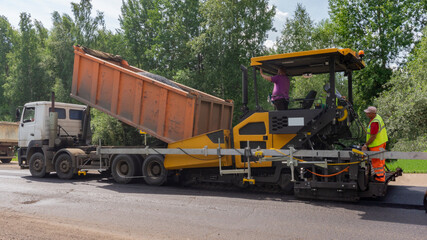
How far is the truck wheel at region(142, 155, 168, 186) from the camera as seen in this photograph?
8516mm

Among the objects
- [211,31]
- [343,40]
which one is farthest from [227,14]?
[343,40]

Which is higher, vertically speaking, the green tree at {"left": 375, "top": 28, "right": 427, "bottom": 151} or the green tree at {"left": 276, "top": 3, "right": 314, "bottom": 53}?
the green tree at {"left": 276, "top": 3, "right": 314, "bottom": 53}

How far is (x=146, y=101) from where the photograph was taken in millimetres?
8758

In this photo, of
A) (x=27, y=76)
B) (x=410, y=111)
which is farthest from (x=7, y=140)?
(x=410, y=111)

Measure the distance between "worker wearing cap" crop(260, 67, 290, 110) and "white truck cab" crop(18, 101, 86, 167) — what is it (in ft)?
22.4

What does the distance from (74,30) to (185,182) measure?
3153cm

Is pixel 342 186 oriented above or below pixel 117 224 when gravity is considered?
above

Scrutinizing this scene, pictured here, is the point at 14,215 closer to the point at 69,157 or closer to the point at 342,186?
the point at 69,157

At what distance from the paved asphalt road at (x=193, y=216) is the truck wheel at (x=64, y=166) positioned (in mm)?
2095

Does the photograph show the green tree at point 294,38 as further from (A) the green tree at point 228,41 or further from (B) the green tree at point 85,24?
(B) the green tree at point 85,24

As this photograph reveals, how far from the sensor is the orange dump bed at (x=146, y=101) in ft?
26.9

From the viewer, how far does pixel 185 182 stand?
339 inches

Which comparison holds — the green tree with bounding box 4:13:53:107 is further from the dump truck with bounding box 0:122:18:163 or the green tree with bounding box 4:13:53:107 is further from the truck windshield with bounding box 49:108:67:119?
the truck windshield with bounding box 49:108:67:119

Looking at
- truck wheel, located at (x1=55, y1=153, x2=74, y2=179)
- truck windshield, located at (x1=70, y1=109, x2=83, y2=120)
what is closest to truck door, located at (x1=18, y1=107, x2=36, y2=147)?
truck windshield, located at (x1=70, y1=109, x2=83, y2=120)
